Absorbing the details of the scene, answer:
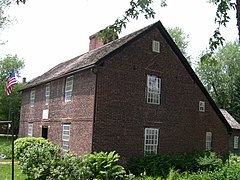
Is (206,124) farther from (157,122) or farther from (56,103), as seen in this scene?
(56,103)

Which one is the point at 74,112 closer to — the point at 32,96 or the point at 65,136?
the point at 65,136

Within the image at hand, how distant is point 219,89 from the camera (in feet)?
167

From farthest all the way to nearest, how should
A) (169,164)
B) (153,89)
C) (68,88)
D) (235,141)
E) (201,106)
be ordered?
1. (235,141)
2. (201,106)
3. (68,88)
4. (153,89)
5. (169,164)

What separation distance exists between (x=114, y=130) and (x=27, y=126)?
12360 mm

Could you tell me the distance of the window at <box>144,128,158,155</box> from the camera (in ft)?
57.7

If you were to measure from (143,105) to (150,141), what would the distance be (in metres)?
2.13

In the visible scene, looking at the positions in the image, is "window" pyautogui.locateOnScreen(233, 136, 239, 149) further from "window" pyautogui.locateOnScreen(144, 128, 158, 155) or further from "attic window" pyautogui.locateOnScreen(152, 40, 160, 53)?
"attic window" pyautogui.locateOnScreen(152, 40, 160, 53)

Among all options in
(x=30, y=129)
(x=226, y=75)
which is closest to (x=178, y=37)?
(x=226, y=75)

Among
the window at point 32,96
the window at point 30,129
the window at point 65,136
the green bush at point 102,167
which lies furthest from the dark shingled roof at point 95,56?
the window at point 30,129

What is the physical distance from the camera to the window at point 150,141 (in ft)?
57.7

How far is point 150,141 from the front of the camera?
17.8 metres

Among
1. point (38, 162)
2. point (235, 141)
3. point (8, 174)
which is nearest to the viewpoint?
point (38, 162)

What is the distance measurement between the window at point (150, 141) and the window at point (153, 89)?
1.72m

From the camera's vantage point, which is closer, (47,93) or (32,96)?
(47,93)
